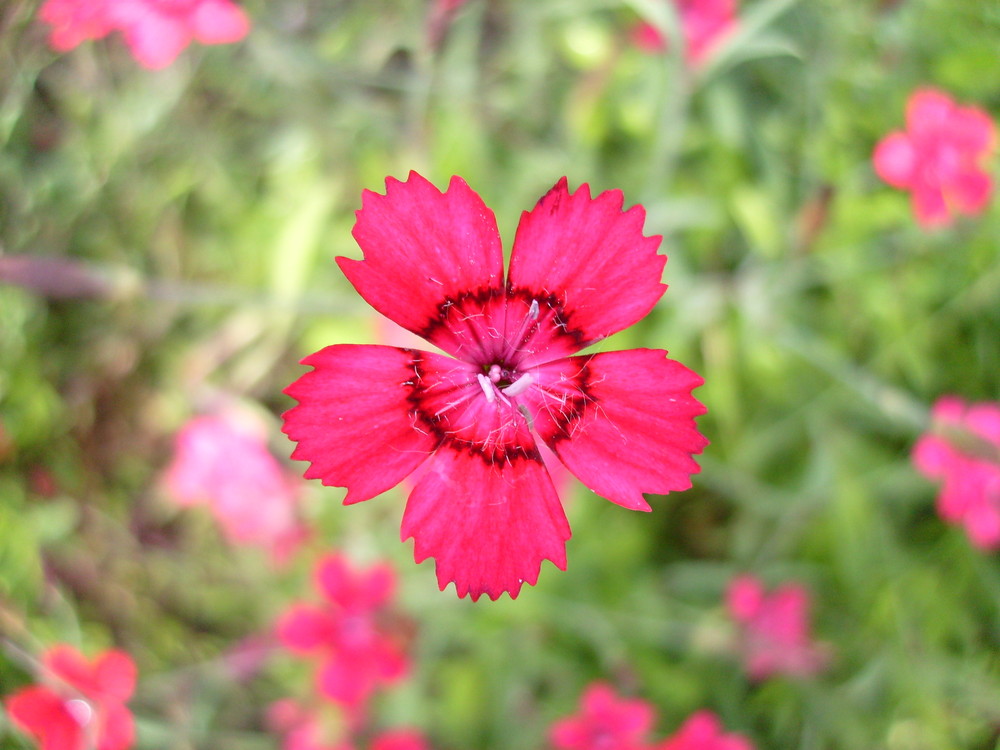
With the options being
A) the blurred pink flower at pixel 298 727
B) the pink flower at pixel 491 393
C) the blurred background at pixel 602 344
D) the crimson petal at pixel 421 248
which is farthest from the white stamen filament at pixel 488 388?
the blurred pink flower at pixel 298 727

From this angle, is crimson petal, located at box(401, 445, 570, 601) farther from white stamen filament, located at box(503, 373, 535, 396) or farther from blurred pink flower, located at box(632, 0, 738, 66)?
blurred pink flower, located at box(632, 0, 738, 66)

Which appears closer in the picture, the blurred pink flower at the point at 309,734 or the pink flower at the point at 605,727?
the pink flower at the point at 605,727

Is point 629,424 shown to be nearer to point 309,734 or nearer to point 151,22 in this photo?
point 151,22

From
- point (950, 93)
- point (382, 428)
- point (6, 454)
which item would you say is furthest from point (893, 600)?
point (6, 454)

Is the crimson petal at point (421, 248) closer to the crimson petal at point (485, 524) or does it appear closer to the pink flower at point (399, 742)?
the crimson petal at point (485, 524)

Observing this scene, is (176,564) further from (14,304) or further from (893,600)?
(893,600)

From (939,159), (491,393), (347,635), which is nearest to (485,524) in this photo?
(491,393)

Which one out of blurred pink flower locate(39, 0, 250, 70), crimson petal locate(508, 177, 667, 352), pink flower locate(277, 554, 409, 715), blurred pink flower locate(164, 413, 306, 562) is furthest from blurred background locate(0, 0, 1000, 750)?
crimson petal locate(508, 177, 667, 352)
